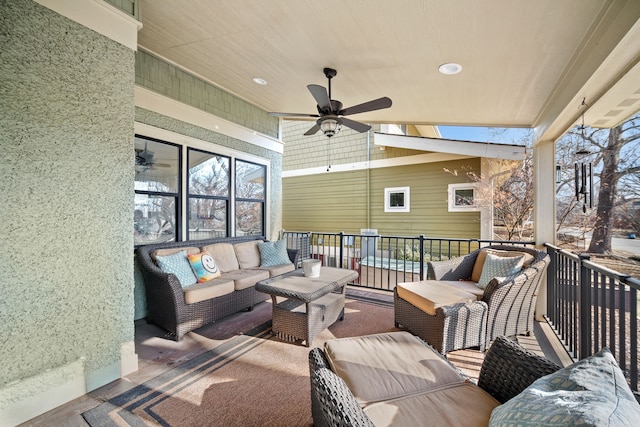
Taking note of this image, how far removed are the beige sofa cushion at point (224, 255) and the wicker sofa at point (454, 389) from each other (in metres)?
2.87

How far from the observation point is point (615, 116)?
3.19m

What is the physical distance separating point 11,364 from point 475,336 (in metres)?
3.74

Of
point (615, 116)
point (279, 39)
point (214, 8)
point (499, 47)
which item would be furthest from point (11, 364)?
point (615, 116)

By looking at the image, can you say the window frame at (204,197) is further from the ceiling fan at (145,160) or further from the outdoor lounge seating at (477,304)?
the outdoor lounge seating at (477,304)

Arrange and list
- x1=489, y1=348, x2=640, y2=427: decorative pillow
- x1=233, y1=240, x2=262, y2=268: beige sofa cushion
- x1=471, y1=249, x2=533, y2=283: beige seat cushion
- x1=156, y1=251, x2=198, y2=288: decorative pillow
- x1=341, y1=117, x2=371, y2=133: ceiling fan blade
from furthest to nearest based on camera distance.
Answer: x1=233, y1=240, x2=262, y2=268: beige sofa cushion < x1=341, y1=117, x2=371, y2=133: ceiling fan blade < x1=471, y1=249, x2=533, y2=283: beige seat cushion < x1=156, y1=251, x2=198, y2=288: decorative pillow < x1=489, y1=348, x2=640, y2=427: decorative pillow

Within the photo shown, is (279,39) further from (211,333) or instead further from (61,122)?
(211,333)

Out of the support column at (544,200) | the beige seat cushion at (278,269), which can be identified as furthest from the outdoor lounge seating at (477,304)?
the beige seat cushion at (278,269)

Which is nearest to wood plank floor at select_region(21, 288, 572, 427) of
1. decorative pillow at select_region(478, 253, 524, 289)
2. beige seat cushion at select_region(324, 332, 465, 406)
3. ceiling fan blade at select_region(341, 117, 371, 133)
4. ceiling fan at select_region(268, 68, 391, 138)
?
decorative pillow at select_region(478, 253, 524, 289)

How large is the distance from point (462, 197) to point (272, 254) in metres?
4.70

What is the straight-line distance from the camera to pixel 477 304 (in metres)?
2.77

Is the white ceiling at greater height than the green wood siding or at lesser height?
greater

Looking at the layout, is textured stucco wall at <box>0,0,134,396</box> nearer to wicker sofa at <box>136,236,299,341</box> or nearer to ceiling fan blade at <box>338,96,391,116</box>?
wicker sofa at <box>136,236,299,341</box>

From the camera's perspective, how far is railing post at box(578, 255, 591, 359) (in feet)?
7.93

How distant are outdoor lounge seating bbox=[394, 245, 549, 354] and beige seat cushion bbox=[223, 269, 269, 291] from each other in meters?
1.94
